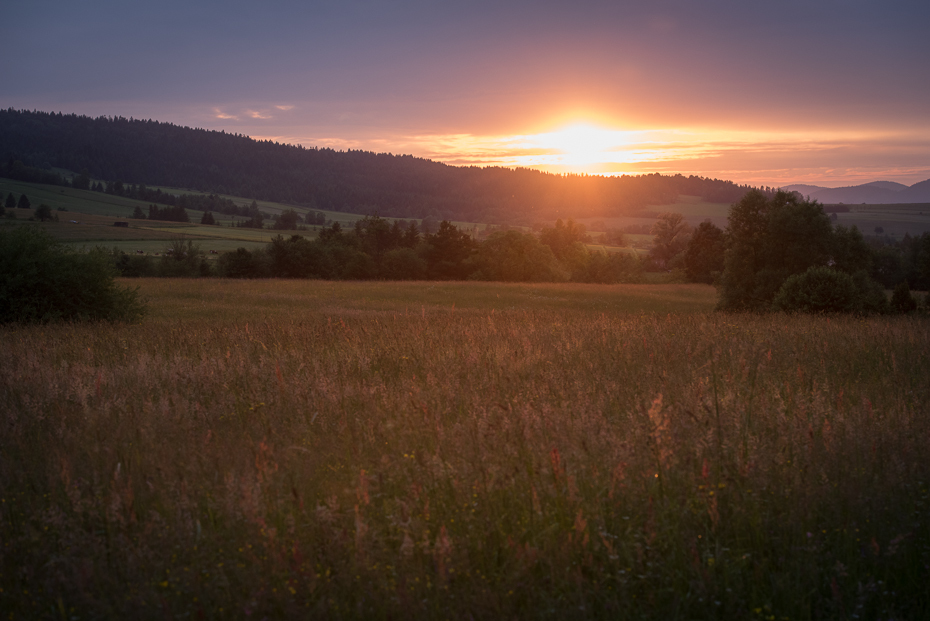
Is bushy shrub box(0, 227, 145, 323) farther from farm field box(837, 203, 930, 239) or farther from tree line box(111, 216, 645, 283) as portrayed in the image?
farm field box(837, 203, 930, 239)

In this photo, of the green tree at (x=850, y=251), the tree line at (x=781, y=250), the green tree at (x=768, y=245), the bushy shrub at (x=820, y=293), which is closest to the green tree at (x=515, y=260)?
the tree line at (x=781, y=250)

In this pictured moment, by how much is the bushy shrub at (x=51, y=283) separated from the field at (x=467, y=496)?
11588 millimetres

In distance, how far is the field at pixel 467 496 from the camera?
2.75 meters

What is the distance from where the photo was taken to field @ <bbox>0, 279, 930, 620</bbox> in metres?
2.75

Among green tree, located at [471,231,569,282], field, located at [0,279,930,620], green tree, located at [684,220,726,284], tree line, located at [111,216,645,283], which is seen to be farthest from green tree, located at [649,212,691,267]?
field, located at [0,279,930,620]

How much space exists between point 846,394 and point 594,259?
72748 millimetres

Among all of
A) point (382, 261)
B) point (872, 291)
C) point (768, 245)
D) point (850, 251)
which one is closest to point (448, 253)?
point (382, 261)

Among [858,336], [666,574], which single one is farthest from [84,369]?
[858,336]

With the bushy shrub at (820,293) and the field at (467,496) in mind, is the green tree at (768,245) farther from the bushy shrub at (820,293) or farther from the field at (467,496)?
the field at (467,496)

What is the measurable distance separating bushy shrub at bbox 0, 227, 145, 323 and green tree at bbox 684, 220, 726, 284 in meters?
64.6

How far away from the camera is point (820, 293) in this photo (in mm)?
19844

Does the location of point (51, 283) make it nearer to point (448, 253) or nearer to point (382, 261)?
point (382, 261)

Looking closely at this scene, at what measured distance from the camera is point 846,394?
556 centimetres

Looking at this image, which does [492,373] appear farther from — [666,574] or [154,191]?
[154,191]
